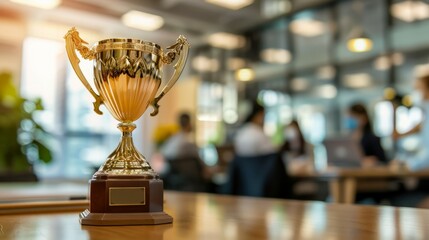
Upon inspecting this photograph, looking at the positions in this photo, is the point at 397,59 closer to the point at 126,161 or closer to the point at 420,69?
the point at 420,69

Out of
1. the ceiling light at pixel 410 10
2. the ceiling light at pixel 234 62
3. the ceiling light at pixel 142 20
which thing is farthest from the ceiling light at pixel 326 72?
the ceiling light at pixel 142 20

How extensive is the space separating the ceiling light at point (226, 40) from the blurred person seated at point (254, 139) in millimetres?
5148

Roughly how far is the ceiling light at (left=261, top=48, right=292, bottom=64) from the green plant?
15.5 ft

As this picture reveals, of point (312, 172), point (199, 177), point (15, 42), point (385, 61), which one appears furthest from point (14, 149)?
point (385, 61)

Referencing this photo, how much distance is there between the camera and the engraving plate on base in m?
0.68

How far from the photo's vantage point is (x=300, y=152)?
4.66 m

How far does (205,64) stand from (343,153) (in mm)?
Result: 5998

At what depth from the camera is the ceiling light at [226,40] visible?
29.0 ft

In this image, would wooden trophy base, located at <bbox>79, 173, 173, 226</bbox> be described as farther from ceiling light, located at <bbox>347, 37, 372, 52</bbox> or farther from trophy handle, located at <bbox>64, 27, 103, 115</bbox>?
ceiling light, located at <bbox>347, 37, 372, 52</bbox>

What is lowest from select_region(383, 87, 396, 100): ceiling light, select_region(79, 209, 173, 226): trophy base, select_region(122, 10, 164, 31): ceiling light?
select_region(79, 209, 173, 226): trophy base

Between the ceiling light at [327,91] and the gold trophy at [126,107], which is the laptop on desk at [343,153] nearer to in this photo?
the gold trophy at [126,107]

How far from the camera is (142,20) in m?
7.12

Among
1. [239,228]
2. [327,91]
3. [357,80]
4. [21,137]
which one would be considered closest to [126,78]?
[239,228]

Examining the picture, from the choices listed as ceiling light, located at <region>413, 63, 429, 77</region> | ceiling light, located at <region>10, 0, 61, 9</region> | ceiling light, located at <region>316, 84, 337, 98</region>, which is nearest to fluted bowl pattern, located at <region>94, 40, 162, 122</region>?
ceiling light, located at <region>10, 0, 61, 9</region>
